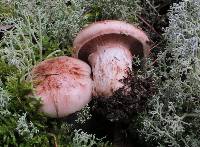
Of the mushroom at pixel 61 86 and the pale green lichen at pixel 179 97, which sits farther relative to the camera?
the pale green lichen at pixel 179 97

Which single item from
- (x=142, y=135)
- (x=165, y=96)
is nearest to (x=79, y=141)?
(x=142, y=135)

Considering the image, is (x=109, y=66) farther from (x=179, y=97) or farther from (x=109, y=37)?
(x=179, y=97)

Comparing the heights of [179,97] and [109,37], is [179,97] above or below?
below

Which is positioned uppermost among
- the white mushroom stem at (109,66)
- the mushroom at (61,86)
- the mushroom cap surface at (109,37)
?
the mushroom cap surface at (109,37)

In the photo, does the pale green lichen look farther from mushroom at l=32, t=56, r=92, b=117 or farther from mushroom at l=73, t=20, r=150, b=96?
mushroom at l=32, t=56, r=92, b=117

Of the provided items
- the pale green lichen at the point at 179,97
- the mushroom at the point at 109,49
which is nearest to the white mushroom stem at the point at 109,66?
the mushroom at the point at 109,49

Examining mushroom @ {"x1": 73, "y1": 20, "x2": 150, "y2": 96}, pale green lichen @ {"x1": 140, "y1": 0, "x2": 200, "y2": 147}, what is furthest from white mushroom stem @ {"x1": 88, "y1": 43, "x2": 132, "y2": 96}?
pale green lichen @ {"x1": 140, "y1": 0, "x2": 200, "y2": 147}

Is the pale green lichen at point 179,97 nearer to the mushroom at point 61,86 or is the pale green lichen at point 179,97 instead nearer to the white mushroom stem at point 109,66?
the white mushroom stem at point 109,66

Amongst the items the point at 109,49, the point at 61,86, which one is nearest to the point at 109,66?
the point at 109,49
